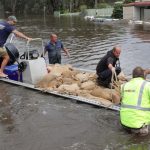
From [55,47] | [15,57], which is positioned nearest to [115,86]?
[15,57]

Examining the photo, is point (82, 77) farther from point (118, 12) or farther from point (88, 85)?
point (118, 12)

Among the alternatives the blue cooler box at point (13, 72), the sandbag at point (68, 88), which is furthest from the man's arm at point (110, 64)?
the blue cooler box at point (13, 72)

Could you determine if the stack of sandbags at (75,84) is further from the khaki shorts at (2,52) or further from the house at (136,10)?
the house at (136,10)

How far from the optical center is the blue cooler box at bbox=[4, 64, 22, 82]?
1235cm

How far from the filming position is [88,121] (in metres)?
8.64

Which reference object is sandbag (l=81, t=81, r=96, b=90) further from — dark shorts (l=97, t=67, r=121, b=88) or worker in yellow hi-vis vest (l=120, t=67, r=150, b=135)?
worker in yellow hi-vis vest (l=120, t=67, r=150, b=135)

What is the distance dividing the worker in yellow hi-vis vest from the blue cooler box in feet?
17.6

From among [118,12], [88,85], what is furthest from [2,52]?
[118,12]

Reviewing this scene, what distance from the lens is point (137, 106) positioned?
7438 millimetres

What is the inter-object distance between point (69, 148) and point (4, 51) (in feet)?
18.9

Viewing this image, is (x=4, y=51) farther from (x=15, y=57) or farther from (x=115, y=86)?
(x=115, y=86)

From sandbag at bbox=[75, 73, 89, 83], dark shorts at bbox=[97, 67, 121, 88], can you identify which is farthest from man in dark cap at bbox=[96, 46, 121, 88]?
sandbag at bbox=[75, 73, 89, 83]

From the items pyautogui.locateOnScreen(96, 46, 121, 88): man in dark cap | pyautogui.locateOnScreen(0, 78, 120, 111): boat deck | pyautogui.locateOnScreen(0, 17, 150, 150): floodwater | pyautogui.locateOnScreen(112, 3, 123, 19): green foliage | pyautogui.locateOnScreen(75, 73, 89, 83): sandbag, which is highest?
pyautogui.locateOnScreen(112, 3, 123, 19): green foliage

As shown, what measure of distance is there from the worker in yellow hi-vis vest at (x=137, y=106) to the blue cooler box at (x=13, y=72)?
536cm
